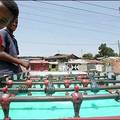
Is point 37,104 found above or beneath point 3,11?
beneath

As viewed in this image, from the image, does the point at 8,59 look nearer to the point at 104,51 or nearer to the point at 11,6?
the point at 11,6

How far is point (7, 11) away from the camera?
125 cm

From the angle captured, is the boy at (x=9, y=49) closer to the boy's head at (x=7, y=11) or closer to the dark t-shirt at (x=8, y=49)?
the dark t-shirt at (x=8, y=49)

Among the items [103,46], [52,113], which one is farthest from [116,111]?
[103,46]

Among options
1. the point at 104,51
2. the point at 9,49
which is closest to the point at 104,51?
the point at 104,51

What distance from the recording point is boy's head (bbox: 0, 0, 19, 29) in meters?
1.24

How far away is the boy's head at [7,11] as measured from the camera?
1.24 metres

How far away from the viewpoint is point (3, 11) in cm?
124

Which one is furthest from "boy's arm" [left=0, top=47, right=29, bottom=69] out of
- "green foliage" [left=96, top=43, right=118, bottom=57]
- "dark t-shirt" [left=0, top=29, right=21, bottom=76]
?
"green foliage" [left=96, top=43, right=118, bottom=57]

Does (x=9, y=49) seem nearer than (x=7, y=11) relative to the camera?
No

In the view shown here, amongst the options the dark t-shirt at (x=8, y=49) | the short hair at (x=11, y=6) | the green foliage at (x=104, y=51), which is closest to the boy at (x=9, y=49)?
the dark t-shirt at (x=8, y=49)

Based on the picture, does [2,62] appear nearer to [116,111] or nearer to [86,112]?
[86,112]

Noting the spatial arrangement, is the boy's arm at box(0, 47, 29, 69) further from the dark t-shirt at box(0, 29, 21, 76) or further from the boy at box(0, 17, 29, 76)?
the dark t-shirt at box(0, 29, 21, 76)

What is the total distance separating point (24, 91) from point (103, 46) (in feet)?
323
